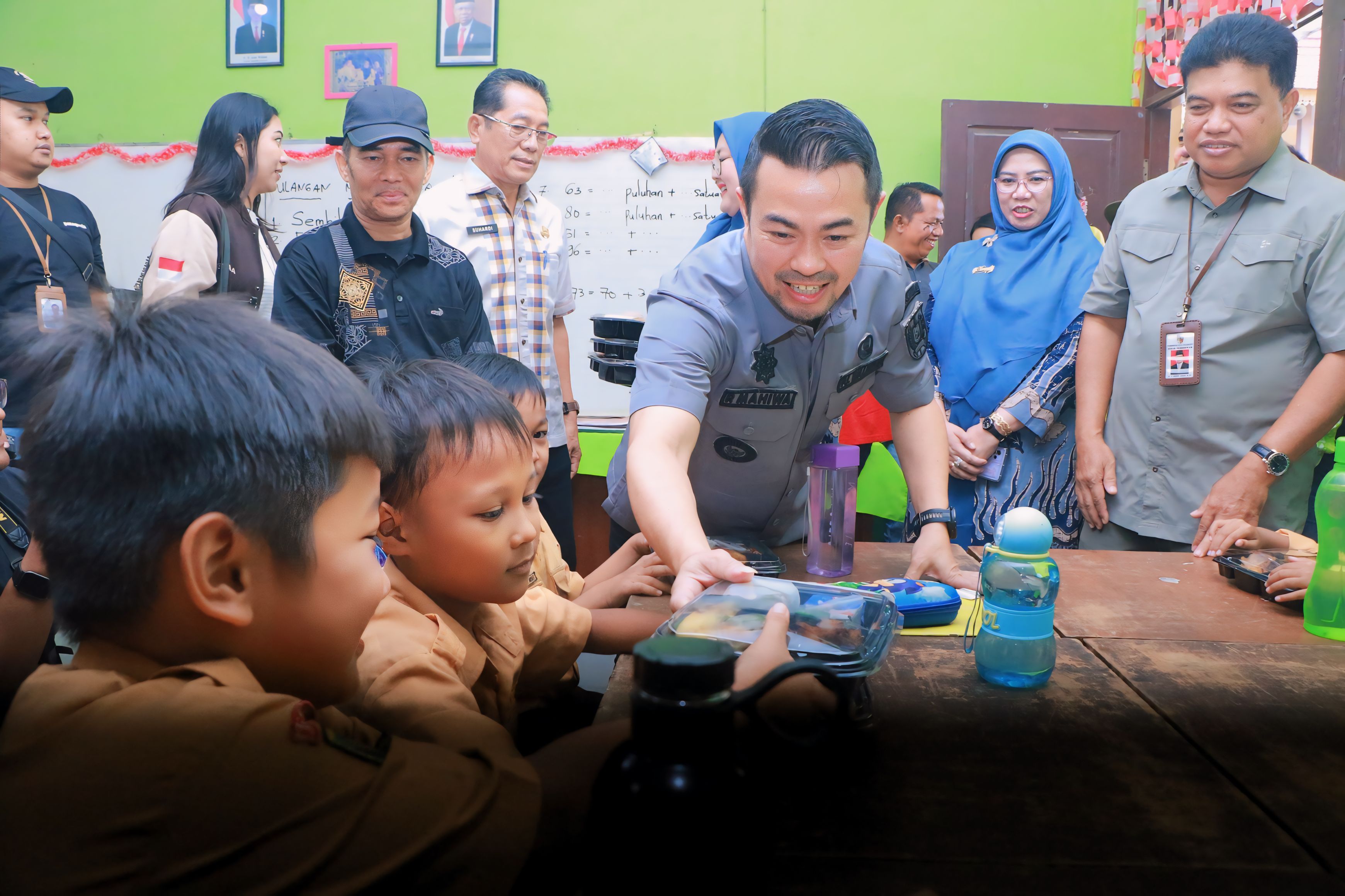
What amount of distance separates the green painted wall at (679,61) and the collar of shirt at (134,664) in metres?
3.80

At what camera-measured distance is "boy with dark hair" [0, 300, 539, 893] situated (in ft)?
1.66

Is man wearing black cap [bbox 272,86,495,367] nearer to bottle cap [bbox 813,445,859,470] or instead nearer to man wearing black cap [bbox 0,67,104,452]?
man wearing black cap [bbox 0,67,104,452]

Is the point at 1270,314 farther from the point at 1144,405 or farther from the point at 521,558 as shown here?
the point at 521,558

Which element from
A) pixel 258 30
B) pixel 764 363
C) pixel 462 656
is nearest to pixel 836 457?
pixel 764 363

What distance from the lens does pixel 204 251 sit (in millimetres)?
2186

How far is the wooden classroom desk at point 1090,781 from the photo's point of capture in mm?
592

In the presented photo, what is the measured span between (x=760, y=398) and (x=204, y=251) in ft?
4.93

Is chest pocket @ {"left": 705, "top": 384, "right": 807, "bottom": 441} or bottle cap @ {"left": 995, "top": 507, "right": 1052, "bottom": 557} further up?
chest pocket @ {"left": 705, "top": 384, "right": 807, "bottom": 441}

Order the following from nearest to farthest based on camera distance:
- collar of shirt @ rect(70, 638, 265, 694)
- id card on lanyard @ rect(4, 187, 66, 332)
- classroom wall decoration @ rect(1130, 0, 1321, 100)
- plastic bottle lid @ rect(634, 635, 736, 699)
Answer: plastic bottle lid @ rect(634, 635, 736, 699) → collar of shirt @ rect(70, 638, 265, 694) → id card on lanyard @ rect(4, 187, 66, 332) → classroom wall decoration @ rect(1130, 0, 1321, 100)

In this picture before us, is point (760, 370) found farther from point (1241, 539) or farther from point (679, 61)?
point (679, 61)

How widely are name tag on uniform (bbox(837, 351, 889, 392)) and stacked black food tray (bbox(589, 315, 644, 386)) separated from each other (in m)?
0.64

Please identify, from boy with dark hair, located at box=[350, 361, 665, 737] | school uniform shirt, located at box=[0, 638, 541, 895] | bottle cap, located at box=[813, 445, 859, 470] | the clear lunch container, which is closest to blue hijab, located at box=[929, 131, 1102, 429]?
bottle cap, located at box=[813, 445, 859, 470]

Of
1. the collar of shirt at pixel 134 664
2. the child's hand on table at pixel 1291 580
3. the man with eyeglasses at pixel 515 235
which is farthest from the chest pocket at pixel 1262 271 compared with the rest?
the collar of shirt at pixel 134 664

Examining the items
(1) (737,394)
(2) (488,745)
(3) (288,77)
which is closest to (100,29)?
(3) (288,77)
